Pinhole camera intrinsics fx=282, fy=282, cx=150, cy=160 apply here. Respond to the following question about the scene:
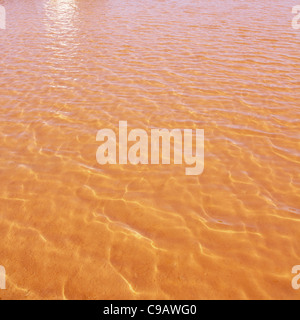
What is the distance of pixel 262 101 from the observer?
5.85 m

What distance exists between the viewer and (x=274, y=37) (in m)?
9.16

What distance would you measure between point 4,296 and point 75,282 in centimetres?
68

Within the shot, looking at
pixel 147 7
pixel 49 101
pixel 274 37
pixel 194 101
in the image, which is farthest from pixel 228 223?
pixel 147 7

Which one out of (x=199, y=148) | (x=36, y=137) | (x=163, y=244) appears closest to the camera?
(x=163, y=244)

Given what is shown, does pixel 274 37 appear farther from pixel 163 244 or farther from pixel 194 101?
pixel 163 244

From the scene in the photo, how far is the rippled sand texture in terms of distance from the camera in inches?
116

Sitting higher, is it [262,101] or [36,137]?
[262,101]

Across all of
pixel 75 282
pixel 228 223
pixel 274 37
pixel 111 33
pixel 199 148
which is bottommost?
pixel 75 282

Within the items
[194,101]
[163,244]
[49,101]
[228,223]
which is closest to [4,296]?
[163,244]

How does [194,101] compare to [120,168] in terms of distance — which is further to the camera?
[194,101]

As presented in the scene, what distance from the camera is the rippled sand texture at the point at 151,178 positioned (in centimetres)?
295

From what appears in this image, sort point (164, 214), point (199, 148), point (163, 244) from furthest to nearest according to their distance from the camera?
point (199, 148)
point (164, 214)
point (163, 244)

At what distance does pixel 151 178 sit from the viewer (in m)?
4.14

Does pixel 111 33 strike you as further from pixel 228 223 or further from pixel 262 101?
pixel 228 223
